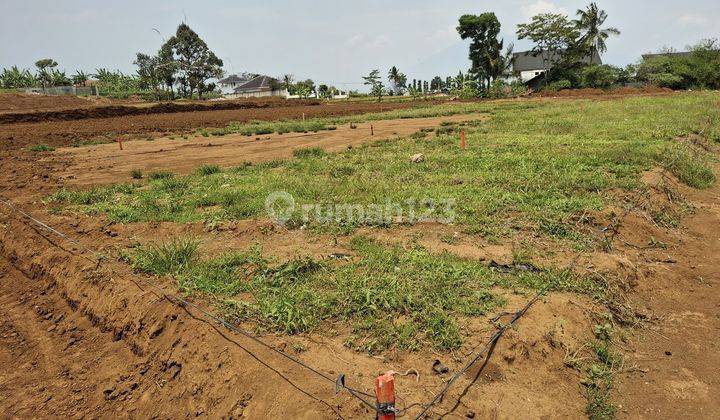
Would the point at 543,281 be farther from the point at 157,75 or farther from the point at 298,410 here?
the point at 157,75

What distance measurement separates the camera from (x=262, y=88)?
257 ft

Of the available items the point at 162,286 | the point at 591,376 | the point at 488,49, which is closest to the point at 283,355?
the point at 162,286

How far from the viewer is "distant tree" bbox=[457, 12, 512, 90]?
50.6m

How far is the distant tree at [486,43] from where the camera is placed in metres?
50.6

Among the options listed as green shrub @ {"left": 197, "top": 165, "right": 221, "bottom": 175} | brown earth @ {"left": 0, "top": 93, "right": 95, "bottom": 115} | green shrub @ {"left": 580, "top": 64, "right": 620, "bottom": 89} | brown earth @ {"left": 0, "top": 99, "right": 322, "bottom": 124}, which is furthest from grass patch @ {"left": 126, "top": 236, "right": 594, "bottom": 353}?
green shrub @ {"left": 580, "top": 64, "right": 620, "bottom": 89}

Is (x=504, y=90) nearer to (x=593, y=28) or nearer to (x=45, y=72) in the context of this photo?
(x=593, y=28)

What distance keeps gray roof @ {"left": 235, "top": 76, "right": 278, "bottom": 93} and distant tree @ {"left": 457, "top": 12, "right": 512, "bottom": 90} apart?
37.4 m

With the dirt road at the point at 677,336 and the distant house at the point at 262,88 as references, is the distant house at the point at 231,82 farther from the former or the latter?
the dirt road at the point at 677,336

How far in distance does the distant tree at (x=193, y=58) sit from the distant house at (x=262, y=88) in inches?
537

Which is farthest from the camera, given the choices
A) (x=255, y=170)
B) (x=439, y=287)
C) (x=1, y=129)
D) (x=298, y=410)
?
(x=1, y=129)

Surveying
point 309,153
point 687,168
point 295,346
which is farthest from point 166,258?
point 687,168

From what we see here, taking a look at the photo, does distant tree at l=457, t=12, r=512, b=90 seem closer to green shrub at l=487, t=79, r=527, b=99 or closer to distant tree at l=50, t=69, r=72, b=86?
green shrub at l=487, t=79, r=527, b=99

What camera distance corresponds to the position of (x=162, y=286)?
4.69 meters

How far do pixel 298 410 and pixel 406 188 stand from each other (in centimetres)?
537
